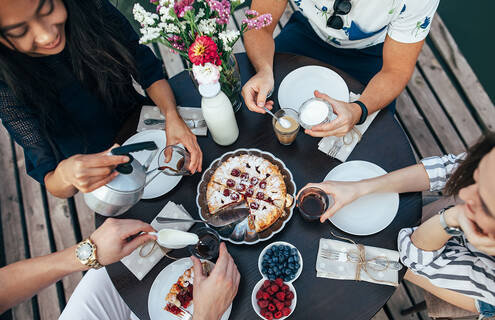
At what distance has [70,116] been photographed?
61.6 inches

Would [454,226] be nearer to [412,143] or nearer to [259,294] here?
[259,294]

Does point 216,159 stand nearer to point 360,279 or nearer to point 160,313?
point 160,313

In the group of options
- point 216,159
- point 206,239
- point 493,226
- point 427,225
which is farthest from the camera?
point 216,159

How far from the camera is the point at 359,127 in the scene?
1.44m

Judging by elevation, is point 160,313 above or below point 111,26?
below

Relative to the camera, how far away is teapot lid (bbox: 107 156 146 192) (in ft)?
3.61

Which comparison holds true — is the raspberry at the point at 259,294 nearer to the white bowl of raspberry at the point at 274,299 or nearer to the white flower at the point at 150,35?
the white bowl of raspberry at the point at 274,299

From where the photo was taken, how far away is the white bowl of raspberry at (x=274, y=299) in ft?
3.72

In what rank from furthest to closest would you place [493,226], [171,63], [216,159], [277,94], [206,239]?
[171,63], [277,94], [216,159], [206,239], [493,226]

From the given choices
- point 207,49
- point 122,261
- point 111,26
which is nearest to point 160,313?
point 122,261

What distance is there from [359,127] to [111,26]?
1232mm

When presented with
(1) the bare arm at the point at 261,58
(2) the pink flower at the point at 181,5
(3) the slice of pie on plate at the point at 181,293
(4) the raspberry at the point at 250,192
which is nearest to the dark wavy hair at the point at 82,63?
(2) the pink flower at the point at 181,5

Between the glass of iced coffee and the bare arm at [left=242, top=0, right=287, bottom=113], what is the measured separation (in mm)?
89

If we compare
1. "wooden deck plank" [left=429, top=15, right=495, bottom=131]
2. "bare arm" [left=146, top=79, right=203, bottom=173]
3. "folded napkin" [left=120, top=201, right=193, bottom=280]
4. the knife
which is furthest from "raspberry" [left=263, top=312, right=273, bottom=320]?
"wooden deck plank" [left=429, top=15, right=495, bottom=131]
